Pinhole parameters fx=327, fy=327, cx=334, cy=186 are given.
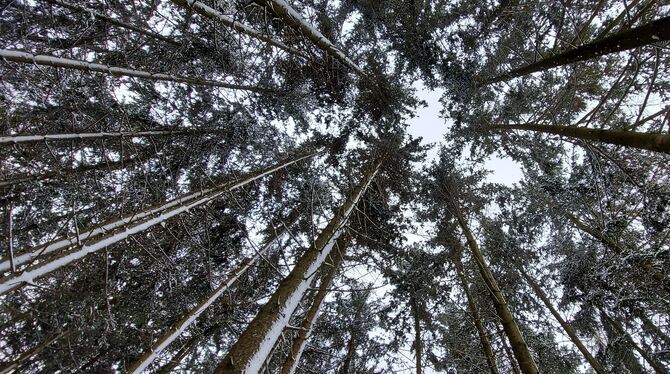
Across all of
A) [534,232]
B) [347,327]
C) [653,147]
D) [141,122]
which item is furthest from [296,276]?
[534,232]

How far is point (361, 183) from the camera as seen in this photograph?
29.3 feet

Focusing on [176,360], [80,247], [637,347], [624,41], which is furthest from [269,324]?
[637,347]

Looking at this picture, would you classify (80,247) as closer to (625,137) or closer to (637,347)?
(625,137)

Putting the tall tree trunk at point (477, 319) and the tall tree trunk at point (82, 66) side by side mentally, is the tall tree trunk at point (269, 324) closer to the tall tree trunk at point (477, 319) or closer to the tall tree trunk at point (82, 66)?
the tall tree trunk at point (477, 319)

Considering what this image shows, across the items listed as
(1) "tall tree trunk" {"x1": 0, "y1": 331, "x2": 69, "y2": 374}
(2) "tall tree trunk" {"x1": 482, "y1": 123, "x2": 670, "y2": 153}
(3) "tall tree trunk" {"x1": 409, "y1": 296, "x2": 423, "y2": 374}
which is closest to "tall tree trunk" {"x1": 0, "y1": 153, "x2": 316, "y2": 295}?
(1) "tall tree trunk" {"x1": 0, "y1": 331, "x2": 69, "y2": 374}

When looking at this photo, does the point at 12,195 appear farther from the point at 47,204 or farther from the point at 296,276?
the point at 296,276

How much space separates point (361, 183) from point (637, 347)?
768 cm

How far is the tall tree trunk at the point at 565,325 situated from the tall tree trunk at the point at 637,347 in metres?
0.88

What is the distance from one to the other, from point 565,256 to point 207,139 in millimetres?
11124

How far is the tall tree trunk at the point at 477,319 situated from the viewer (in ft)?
18.6

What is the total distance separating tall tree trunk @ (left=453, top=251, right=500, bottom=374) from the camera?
567 cm

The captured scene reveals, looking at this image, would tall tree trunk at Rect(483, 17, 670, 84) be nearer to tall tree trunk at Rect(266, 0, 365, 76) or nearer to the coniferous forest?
the coniferous forest

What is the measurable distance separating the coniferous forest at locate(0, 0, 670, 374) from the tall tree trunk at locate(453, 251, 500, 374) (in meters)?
0.10

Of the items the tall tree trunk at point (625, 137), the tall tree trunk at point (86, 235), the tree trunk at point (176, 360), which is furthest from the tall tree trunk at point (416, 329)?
the tall tree trunk at point (86, 235)
